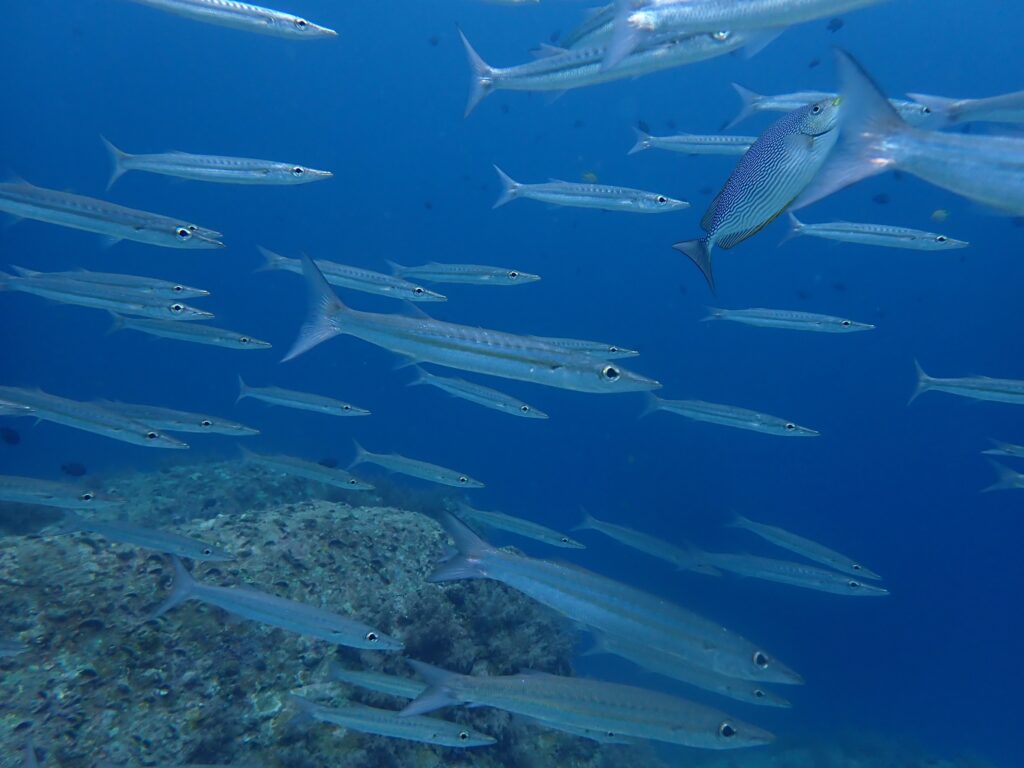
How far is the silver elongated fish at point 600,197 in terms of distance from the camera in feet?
25.3

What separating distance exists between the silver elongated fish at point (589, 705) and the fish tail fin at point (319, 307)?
8.47 feet

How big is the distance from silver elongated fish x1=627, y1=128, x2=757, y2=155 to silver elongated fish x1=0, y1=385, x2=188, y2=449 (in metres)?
7.30

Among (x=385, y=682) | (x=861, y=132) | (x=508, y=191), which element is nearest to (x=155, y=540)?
(x=385, y=682)

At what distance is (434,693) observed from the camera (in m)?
3.66

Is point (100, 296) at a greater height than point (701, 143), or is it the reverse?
point (701, 143)

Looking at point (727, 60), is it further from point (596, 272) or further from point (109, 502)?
point (109, 502)

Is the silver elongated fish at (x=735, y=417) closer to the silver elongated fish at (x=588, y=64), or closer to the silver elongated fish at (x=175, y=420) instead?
the silver elongated fish at (x=588, y=64)

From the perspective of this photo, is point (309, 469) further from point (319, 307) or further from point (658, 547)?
point (658, 547)

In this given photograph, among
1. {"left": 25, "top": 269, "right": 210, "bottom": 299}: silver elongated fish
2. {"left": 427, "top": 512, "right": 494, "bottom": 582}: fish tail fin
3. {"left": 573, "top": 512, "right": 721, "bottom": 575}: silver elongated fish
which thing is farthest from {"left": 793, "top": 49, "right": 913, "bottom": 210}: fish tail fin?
{"left": 573, "top": 512, "right": 721, "bottom": 575}: silver elongated fish

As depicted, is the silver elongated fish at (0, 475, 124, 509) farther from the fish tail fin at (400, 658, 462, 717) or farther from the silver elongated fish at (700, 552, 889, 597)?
the silver elongated fish at (700, 552, 889, 597)

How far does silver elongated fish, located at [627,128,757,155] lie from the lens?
852 cm

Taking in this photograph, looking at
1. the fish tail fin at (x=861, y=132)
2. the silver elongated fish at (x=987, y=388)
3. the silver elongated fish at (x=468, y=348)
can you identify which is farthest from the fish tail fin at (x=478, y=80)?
the silver elongated fish at (x=987, y=388)

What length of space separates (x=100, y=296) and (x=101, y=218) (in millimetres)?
967

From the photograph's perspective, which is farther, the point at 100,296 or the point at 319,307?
the point at 100,296
